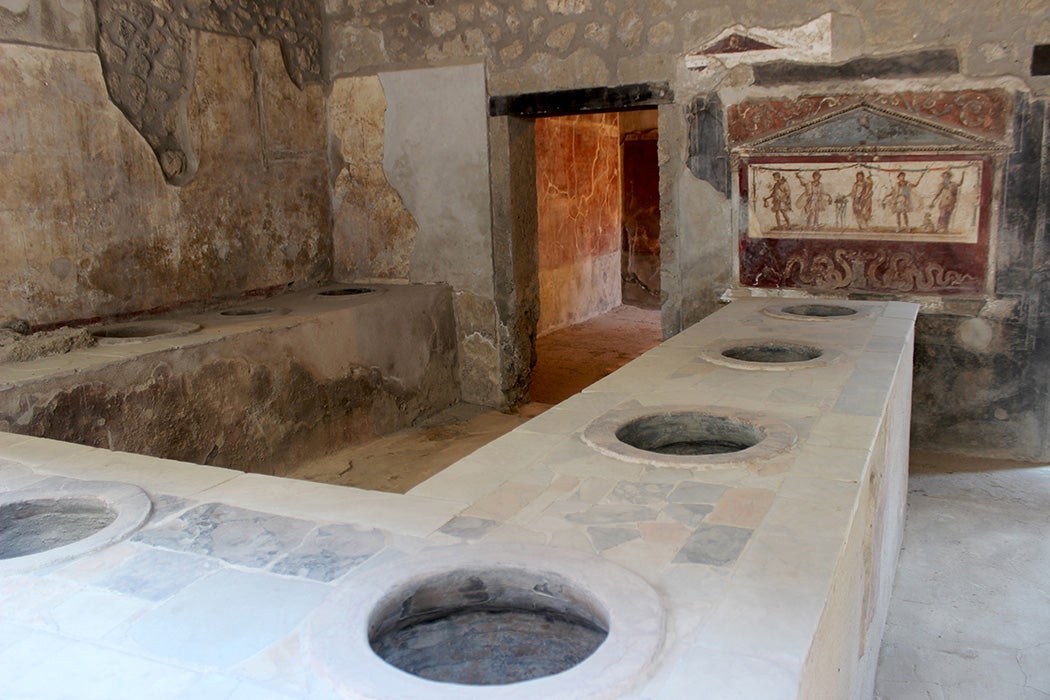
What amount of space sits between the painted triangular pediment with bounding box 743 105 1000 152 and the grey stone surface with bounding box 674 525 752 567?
3.30 meters

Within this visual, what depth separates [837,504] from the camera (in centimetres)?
186

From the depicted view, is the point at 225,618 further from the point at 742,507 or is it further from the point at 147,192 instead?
the point at 147,192

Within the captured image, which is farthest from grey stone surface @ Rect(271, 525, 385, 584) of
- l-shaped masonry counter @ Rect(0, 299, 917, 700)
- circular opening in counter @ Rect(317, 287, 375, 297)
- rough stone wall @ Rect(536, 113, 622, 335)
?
rough stone wall @ Rect(536, 113, 622, 335)

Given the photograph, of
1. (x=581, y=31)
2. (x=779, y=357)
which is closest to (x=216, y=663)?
(x=779, y=357)

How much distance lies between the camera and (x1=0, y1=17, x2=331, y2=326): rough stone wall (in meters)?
4.11

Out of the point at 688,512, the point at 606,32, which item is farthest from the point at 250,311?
the point at 688,512

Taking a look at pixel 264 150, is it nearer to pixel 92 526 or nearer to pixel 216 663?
pixel 92 526

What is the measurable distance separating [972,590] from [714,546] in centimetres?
191

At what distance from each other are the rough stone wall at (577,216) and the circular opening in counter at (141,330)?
3.54 meters

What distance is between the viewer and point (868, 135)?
4.45 metres

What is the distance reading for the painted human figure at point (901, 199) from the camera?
4418 mm

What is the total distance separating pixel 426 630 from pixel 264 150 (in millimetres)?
4574

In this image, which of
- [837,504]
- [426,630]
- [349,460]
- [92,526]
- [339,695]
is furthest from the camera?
[349,460]

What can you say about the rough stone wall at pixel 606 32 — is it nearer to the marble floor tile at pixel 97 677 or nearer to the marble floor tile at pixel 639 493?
the marble floor tile at pixel 639 493
